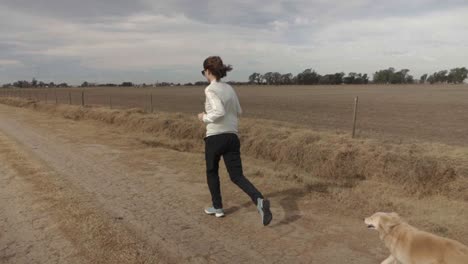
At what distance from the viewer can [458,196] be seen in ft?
20.0

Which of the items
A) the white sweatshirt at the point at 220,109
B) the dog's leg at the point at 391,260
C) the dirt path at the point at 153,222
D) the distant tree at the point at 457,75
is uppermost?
the distant tree at the point at 457,75

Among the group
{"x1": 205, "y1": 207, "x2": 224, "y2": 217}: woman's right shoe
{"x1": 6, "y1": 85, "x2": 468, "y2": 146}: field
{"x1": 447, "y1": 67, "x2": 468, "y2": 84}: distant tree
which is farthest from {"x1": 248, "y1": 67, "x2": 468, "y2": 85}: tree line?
{"x1": 205, "y1": 207, "x2": 224, "y2": 217}: woman's right shoe

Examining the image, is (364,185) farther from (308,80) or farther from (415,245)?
(308,80)

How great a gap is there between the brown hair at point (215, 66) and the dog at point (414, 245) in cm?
216

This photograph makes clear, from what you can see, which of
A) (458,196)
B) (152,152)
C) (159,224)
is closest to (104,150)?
(152,152)

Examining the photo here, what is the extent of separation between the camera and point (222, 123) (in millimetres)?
4598

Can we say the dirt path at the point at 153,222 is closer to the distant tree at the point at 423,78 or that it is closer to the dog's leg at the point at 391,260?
the dog's leg at the point at 391,260

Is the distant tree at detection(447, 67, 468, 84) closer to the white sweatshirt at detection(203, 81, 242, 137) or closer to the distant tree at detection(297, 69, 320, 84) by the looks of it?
the distant tree at detection(297, 69, 320, 84)

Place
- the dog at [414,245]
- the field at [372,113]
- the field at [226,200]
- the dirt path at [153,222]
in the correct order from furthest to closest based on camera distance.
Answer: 1. the field at [372,113]
2. the field at [226,200]
3. the dirt path at [153,222]
4. the dog at [414,245]

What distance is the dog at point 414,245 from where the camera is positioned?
2.99m

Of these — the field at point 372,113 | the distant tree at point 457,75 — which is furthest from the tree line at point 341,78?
the field at point 372,113

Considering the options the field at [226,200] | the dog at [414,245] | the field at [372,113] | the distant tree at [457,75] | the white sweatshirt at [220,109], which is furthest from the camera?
the distant tree at [457,75]

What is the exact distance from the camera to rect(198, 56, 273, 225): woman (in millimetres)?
4508

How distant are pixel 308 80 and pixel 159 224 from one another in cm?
14237
